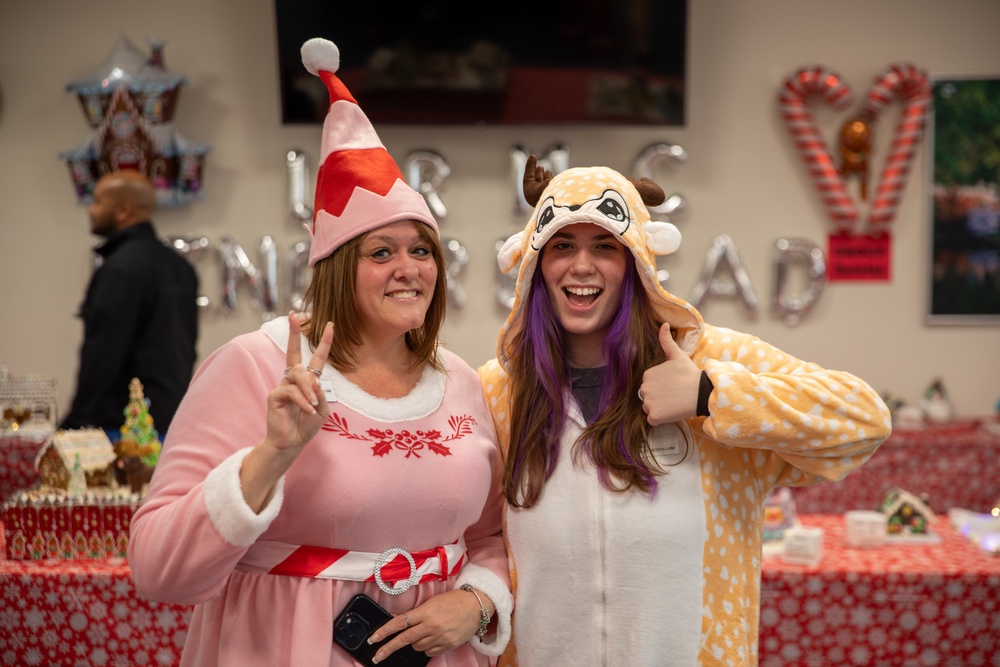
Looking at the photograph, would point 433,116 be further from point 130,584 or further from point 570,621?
point 570,621

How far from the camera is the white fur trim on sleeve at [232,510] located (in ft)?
4.68

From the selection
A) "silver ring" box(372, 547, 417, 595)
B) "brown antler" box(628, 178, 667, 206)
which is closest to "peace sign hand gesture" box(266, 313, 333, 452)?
"silver ring" box(372, 547, 417, 595)

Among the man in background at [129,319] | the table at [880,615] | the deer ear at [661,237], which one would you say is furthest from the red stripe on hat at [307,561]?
the man in background at [129,319]

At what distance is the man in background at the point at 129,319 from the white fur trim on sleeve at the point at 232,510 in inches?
90.3

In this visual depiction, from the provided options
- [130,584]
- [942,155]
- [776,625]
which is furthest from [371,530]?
[942,155]

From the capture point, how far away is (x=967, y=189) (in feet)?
14.4

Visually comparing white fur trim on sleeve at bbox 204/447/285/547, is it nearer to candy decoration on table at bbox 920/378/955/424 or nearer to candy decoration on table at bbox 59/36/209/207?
candy decoration on table at bbox 59/36/209/207

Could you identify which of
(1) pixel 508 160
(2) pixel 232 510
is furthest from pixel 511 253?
(1) pixel 508 160

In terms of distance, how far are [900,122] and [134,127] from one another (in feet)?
11.4

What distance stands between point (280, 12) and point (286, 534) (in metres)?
3.10

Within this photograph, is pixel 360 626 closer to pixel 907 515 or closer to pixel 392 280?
pixel 392 280

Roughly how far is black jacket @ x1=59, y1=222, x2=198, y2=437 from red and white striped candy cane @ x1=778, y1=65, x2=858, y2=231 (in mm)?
2791

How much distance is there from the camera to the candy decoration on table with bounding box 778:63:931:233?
428 cm

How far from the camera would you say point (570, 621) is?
179 centimetres
